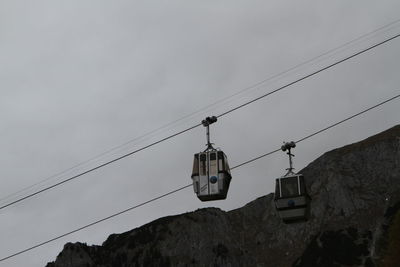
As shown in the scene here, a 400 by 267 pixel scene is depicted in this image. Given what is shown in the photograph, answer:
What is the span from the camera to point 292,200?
27766mm

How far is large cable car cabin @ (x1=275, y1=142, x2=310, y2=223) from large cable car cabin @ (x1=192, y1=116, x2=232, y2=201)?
8.19 feet

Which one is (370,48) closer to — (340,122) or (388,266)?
(340,122)

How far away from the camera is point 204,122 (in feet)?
85.0

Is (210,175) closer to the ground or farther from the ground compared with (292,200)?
farther from the ground

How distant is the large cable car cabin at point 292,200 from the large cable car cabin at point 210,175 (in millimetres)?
2495

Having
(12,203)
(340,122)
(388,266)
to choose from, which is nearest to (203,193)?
(340,122)

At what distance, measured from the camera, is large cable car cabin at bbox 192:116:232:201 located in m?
27.0

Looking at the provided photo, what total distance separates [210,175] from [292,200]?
3.87 m

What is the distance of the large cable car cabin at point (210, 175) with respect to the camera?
27000mm

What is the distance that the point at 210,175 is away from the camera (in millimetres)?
27641

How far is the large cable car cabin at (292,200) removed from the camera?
27609 millimetres

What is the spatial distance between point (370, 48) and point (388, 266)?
77.6m

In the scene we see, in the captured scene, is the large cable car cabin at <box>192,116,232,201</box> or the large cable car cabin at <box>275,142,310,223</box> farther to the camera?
the large cable car cabin at <box>275,142,310,223</box>

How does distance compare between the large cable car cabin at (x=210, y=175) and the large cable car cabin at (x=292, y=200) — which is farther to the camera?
the large cable car cabin at (x=292, y=200)
